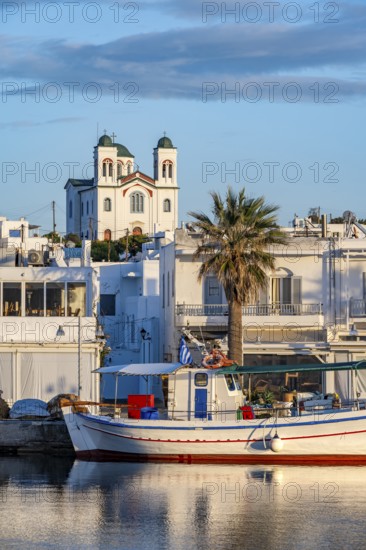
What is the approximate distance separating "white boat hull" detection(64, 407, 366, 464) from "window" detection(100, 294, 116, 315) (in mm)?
28035

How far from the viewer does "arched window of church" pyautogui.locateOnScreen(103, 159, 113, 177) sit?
588ft

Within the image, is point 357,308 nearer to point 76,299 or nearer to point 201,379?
point 76,299

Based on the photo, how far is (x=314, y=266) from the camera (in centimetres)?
5256

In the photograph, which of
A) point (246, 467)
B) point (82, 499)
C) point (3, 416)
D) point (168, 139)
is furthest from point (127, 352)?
point (168, 139)

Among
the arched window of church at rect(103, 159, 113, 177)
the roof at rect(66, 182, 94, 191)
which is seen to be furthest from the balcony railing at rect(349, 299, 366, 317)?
the roof at rect(66, 182, 94, 191)

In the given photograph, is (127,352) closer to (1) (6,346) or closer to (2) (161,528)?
(1) (6,346)

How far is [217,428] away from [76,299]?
10.6m

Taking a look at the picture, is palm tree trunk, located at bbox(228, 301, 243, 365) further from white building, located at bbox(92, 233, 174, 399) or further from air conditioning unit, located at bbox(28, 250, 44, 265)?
white building, located at bbox(92, 233, 174, 399)

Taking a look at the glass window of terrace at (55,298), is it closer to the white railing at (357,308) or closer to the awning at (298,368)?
the awning at (298,368)

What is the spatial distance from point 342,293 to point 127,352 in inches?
510

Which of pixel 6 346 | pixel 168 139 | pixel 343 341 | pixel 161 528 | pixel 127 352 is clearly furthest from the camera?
pixel 168 139

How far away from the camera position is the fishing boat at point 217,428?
1533 inches

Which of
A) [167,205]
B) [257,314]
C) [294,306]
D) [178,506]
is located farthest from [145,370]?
[167,205]

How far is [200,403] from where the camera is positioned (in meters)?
40.6
